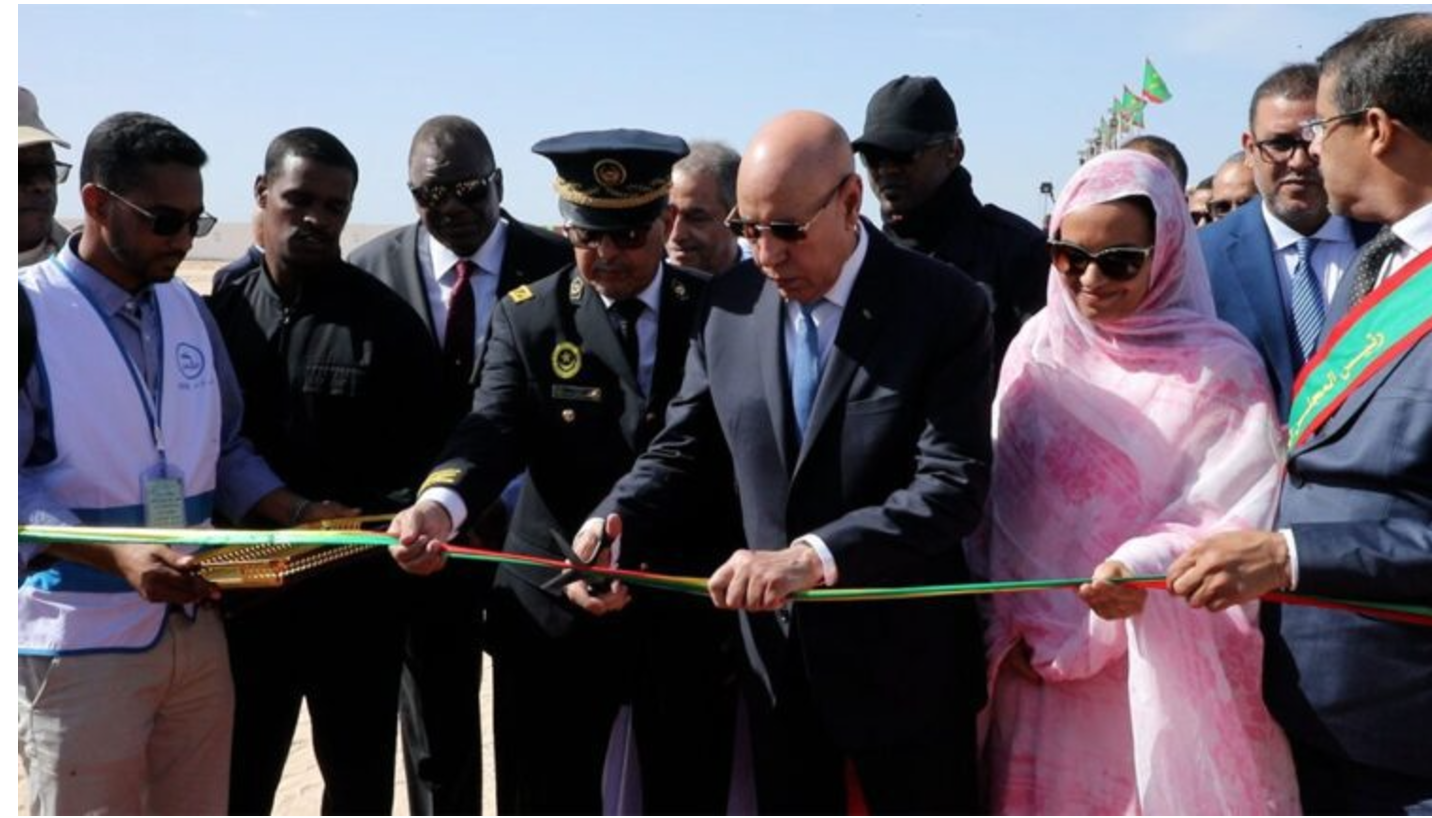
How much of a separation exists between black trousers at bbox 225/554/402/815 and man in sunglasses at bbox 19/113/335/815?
1.14ft

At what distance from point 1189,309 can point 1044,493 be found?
584 millimetres

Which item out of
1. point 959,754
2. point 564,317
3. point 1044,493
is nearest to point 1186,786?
point 959,754

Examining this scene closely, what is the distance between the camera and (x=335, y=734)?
474 cm

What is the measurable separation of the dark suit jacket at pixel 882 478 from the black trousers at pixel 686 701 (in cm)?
48

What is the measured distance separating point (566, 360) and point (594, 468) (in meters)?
0.32

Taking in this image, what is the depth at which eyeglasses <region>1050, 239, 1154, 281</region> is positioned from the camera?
358 cm

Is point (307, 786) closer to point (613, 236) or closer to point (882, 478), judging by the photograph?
point (613, 236)

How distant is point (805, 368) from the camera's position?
3.70 m

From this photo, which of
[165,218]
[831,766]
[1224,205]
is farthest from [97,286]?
[1224,205]

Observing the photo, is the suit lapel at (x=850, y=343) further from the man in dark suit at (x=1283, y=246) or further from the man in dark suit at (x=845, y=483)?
the man in dark suit at (x=1283, y=246)

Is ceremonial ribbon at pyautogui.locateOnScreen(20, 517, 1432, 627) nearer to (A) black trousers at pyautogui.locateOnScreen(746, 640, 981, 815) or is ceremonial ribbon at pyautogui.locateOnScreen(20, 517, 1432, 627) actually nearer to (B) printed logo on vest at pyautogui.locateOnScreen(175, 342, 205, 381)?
(A) black trousers at pyautogui.locateOnScreen(746, 640, 981, 815)

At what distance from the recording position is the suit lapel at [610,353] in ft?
13.9

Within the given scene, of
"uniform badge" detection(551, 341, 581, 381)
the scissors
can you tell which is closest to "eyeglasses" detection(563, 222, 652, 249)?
"uniform badge" detection(551, 341, 581, 381)

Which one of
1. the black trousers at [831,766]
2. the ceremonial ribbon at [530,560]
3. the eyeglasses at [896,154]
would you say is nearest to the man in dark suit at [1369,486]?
the ceremonial ribbon at [530,560]
